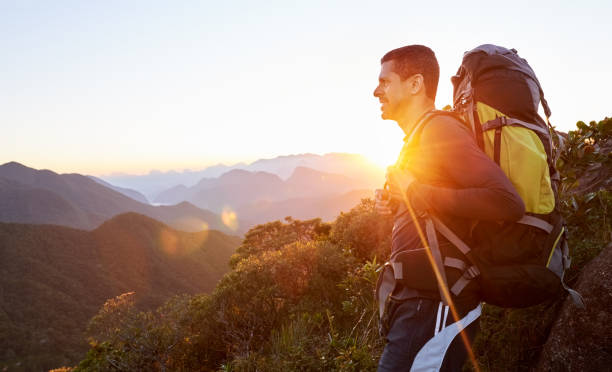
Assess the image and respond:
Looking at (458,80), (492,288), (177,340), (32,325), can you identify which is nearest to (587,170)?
(458,80)

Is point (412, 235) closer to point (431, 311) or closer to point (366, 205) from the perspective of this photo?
point (431, 311)

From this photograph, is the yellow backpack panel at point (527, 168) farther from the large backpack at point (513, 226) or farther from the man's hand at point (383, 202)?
the man's hand at point (383, 202)

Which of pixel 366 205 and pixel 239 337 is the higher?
pixel 366 205

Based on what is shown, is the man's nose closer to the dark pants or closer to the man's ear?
the man's ear

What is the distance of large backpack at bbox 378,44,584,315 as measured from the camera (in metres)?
1.70

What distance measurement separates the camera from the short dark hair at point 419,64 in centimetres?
195

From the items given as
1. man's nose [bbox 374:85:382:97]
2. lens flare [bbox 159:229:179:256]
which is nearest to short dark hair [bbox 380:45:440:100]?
man's nose [bbox 374:85:382:97]

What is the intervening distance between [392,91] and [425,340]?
1.42 meters

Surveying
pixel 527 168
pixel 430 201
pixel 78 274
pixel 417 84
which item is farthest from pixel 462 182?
pixel 78 274

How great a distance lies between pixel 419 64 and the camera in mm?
1951

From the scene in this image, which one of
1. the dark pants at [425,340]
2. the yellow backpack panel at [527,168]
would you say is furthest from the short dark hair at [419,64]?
the dark pants at [425,340]

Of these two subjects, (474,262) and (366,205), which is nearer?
(474,262)

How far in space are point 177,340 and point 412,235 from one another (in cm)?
A: 901

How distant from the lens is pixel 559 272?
1.80m
